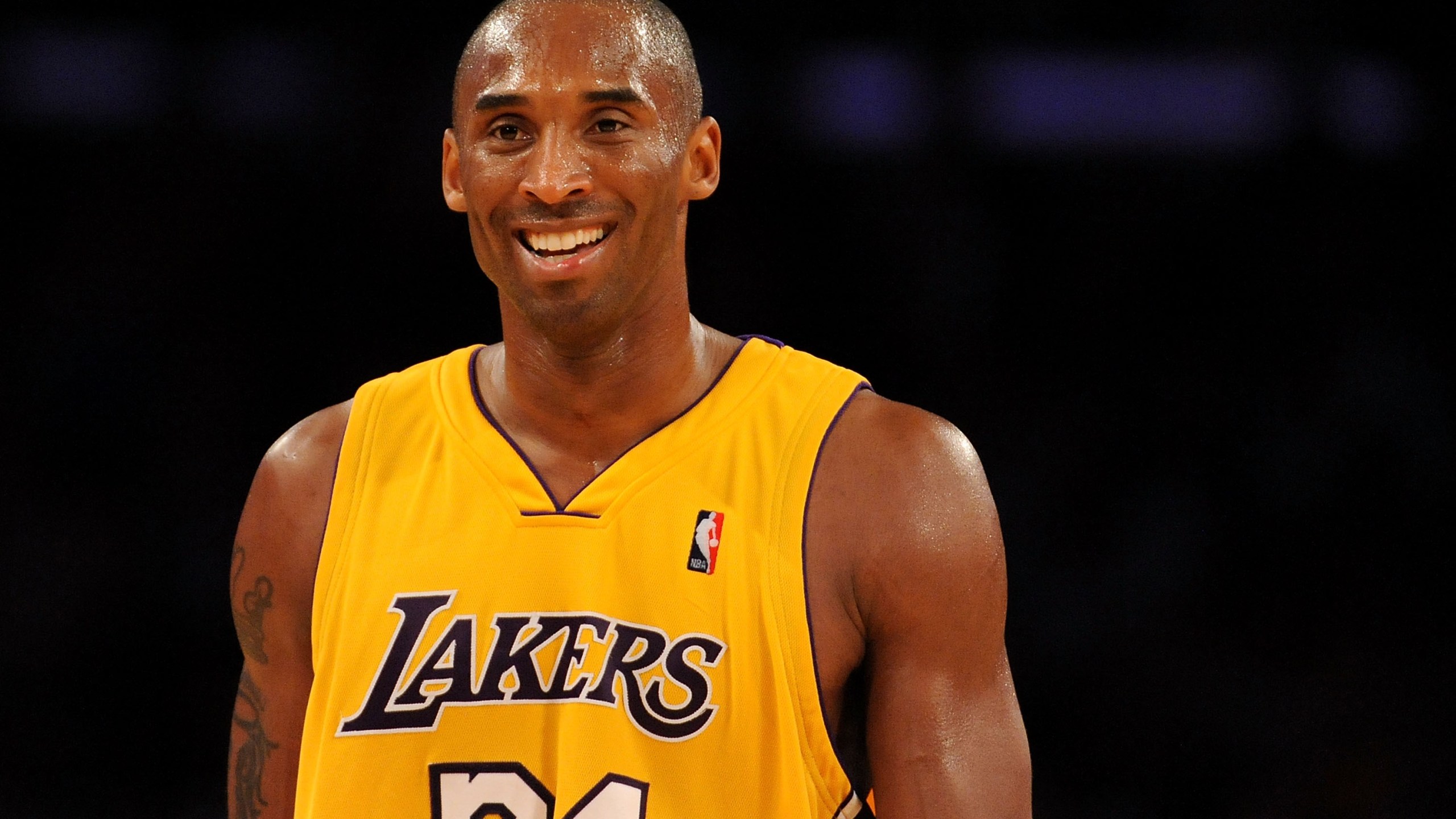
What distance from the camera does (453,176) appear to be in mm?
1756

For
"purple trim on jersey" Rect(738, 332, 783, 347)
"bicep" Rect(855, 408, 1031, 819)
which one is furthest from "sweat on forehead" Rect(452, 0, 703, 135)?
"bicep" Rect(855, 408, 1031, 819)

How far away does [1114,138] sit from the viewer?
3.14 metres

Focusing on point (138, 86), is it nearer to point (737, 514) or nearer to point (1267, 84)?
point (737, 514)

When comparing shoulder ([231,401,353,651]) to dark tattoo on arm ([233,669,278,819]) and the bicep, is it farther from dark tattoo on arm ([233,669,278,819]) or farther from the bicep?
the bicep

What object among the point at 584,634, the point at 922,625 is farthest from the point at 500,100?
the point at 922,625

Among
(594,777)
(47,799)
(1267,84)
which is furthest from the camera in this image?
(1267,84)

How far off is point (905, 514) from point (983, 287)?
1.61m

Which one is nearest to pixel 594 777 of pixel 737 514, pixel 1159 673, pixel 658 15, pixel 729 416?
pixel 737 514

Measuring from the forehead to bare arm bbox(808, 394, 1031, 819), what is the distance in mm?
478

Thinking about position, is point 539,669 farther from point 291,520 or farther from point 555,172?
point 555,172

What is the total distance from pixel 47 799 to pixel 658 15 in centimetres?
204

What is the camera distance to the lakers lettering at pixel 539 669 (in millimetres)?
1568

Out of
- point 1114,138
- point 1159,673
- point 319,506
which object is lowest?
point 1159,673

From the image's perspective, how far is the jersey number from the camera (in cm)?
154
